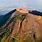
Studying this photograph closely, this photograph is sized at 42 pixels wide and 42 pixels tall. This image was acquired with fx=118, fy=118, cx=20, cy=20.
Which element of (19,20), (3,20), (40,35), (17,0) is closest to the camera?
(40,35)

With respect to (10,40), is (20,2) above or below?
above

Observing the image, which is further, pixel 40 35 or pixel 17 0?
pixel 17 0

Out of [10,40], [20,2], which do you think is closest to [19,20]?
[10,40]

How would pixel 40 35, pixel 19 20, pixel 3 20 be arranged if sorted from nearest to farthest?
pixel 40 35 < pixel 19 20 < pixel 3 20

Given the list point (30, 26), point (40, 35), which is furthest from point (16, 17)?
point (40, 35)

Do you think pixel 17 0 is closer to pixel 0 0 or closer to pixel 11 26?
pixel 0 0

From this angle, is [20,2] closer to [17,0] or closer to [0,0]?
[17,0]
